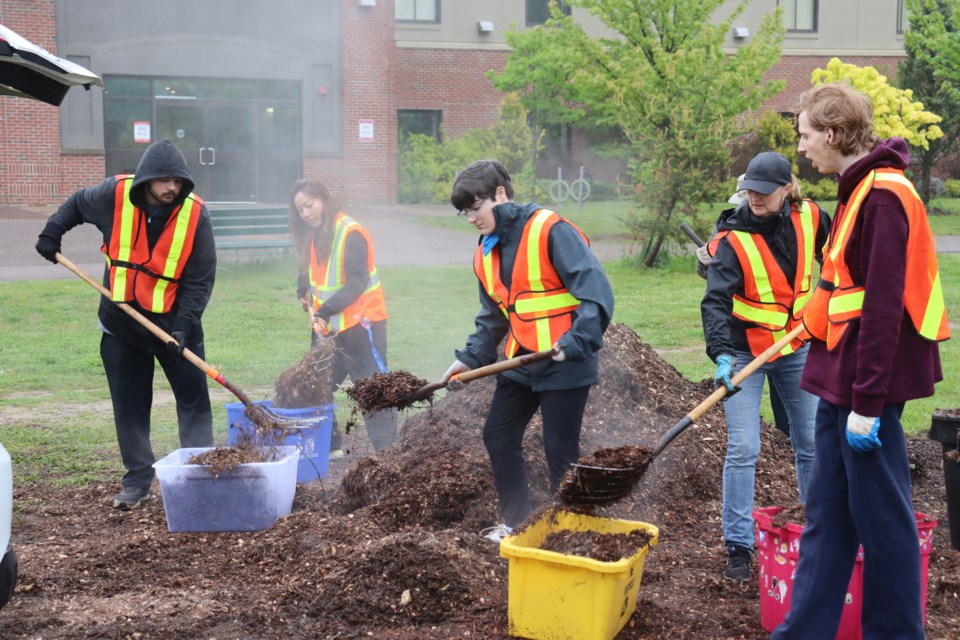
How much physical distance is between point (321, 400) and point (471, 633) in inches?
104

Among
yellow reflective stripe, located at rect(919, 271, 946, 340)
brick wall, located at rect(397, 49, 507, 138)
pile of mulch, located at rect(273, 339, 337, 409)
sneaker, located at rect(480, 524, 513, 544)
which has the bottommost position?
sneaker, located at rect(480, 524, 513, 544)

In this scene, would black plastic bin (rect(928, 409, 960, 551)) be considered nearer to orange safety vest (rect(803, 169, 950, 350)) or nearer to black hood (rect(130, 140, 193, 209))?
orange safety vest (rect(803, 169, 950, 350))

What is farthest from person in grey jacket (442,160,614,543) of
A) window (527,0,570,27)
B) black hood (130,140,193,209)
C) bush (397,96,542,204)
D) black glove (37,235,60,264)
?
window (527,0,570,27)

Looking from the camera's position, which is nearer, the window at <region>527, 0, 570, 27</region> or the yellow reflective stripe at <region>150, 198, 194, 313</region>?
the yellow reflective stripe at <region>150, 198, 194, 313</region>

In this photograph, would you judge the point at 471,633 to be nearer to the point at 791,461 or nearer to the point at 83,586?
the point at 83,586

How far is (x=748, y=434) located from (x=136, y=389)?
127 inches

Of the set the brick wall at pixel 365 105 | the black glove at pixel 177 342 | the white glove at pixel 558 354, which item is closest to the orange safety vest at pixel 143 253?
the black glove at pixel 177 342

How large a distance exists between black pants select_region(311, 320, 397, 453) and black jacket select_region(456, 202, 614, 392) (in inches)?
75.9

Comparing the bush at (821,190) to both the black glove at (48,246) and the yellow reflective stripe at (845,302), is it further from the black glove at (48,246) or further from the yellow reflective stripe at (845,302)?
the yellow reflective stripe at (845,302)

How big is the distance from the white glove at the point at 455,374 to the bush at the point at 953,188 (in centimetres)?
2661

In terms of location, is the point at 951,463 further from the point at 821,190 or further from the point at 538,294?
the point at 821,190

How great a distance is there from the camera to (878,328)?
3105mm

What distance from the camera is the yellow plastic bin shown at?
3.58m

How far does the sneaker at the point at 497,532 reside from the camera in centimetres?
470
